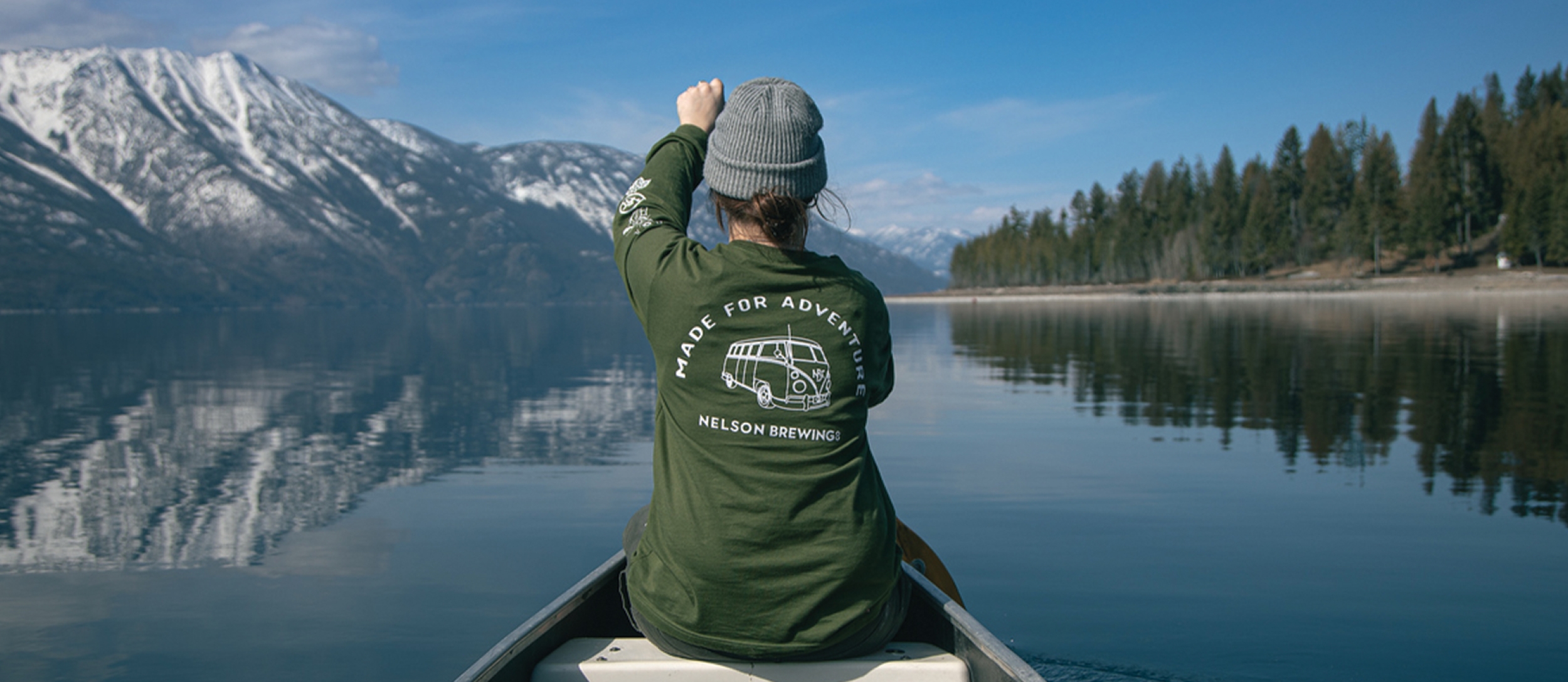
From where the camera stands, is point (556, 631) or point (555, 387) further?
point (555, 387)

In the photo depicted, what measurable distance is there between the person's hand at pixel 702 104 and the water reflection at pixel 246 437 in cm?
738

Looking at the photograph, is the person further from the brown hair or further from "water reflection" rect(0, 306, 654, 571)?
"water reflection" rect(0, 306, 654, 571)

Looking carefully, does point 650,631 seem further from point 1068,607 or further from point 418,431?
point 418,431

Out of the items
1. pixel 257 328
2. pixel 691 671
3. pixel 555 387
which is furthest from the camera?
pixel 257 328

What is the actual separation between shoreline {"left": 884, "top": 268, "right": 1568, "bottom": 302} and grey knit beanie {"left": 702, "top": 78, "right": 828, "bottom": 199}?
316 ft

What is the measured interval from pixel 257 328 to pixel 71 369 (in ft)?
181

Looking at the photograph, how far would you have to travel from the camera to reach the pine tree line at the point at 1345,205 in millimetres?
97625

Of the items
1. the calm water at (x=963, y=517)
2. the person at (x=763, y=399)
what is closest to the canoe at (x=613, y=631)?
the person at (x=763, y=399)

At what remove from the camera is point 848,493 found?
2.77 metres

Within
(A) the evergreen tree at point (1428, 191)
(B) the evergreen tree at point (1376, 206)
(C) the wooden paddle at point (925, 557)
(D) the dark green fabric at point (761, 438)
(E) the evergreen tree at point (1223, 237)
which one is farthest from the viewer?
(E) the evergreen tree at point (1223, 237)

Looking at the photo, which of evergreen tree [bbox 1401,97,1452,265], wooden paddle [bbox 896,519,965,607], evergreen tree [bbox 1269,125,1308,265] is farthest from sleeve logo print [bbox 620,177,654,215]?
evergreen tree [bbox 1269,125,1308,265]

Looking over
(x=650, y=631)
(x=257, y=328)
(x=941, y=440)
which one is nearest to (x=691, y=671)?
(x=650, y=631)

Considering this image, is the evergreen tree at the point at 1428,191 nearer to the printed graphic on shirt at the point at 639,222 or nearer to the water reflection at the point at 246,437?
the water reflection at the point at 246,437

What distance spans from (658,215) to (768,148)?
0.42 m
